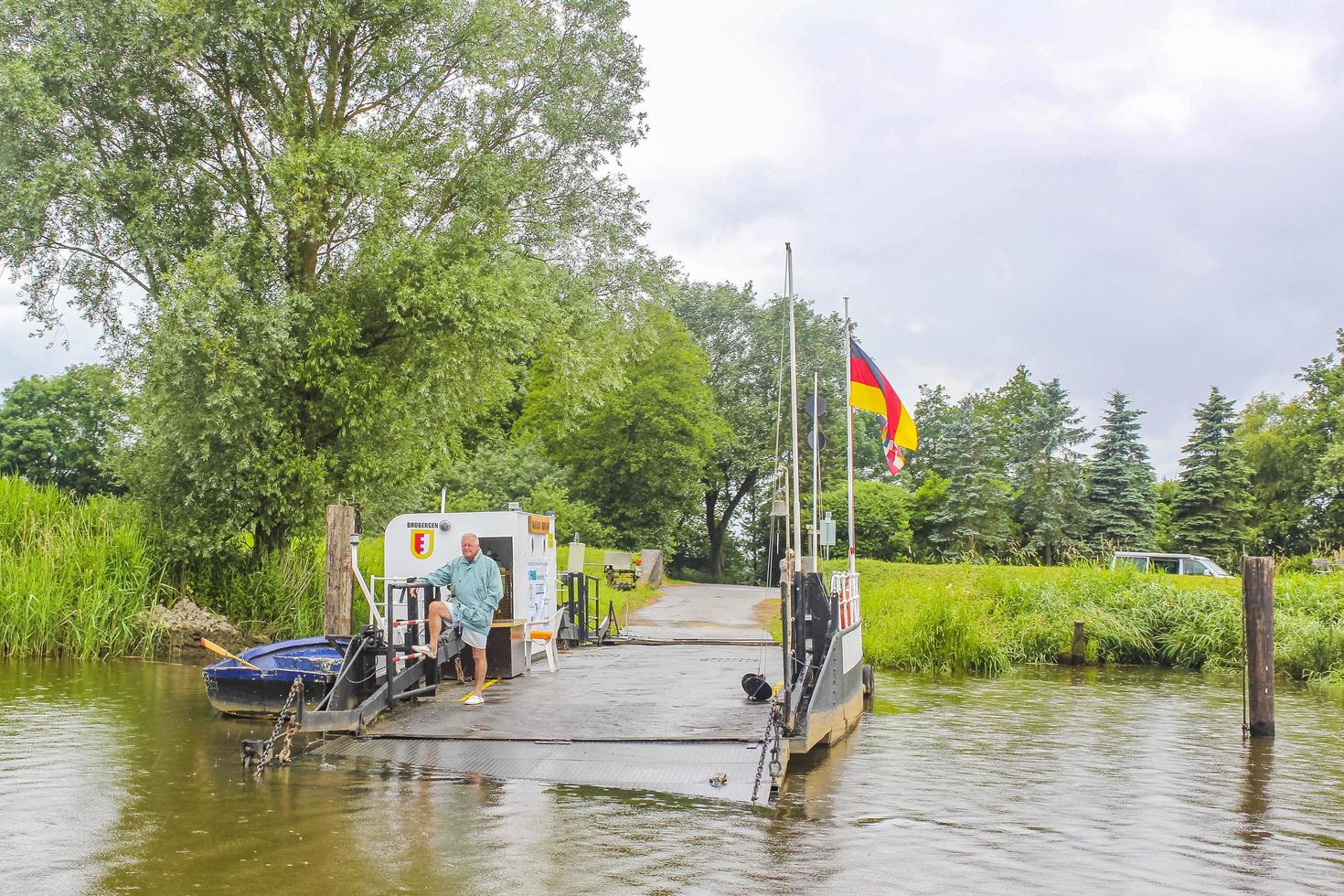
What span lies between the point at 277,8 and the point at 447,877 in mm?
20344

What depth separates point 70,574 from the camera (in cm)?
2261

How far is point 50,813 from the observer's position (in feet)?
32.2

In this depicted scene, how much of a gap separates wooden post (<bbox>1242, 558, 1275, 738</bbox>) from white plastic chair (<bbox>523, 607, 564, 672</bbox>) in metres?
9.78

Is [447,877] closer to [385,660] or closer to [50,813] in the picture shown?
[50,813]

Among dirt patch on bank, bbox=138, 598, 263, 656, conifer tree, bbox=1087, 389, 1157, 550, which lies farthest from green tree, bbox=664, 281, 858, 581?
dirt patch on bank, bbox=138, 598, 263, 656

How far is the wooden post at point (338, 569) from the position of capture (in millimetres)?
18078

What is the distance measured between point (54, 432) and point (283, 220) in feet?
116

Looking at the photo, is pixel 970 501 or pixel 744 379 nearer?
pixel 970 501

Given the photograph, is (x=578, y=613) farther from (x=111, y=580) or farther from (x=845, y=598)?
(x=845, y=598)

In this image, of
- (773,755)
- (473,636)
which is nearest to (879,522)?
(473,636)

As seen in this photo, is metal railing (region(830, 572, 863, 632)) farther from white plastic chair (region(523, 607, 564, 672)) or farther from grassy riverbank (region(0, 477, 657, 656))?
grassy riverbank (region(0, 477, 657, 656))

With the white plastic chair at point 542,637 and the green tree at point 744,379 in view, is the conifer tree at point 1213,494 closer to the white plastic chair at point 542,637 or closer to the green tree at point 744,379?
the green tree at point 744,379

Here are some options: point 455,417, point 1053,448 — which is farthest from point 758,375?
point 455,417

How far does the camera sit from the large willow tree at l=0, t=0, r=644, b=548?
22922 millimetres
